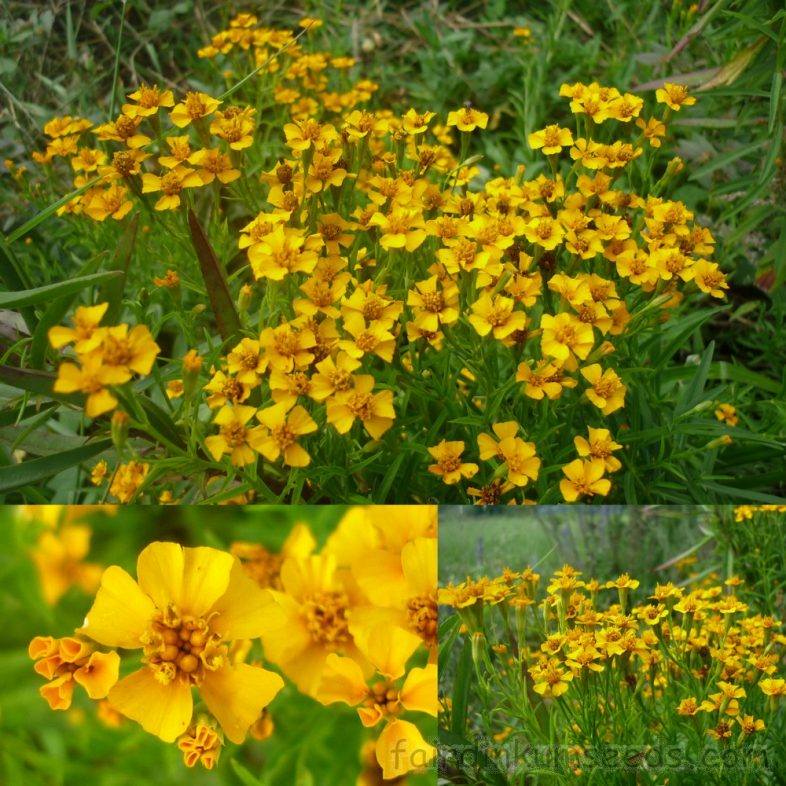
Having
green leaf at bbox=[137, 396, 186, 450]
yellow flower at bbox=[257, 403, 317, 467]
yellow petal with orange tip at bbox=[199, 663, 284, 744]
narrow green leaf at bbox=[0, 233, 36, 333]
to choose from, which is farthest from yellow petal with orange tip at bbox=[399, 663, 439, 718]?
narrow green leaf at bbox=[0, 233, 36, 333]

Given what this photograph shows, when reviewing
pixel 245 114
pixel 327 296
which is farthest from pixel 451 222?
pixel 245 114

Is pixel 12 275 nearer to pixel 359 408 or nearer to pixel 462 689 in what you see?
pixel 359 408

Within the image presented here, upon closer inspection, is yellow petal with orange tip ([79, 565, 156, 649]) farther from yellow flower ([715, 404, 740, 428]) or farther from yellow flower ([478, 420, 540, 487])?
yellow flower ([715, 404, 740, 428])

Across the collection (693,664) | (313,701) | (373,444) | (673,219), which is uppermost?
(673,219)

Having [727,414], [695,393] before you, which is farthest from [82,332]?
[727,414]

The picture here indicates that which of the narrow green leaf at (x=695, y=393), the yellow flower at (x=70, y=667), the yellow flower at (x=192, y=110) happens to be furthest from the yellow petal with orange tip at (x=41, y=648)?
the narrow green leaf at (x=695, y=393)

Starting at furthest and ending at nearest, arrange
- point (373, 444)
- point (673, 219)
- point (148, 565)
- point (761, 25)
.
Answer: point (761, 25) → point (673, 219) → point (373, 444) → point (148, 565)

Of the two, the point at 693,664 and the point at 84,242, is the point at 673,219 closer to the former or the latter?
the point at 693,664
